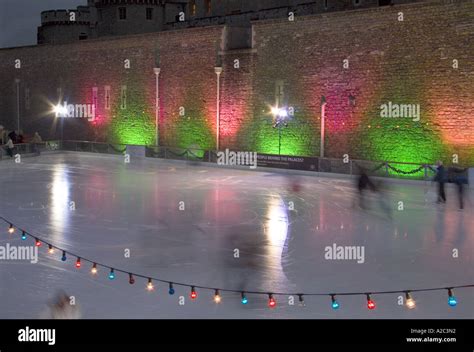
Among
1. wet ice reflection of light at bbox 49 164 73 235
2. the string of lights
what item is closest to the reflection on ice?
wet ice reflection of light at bbox 49 164 73 235

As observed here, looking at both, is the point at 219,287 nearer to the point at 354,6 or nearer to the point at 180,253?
the point at 180,253

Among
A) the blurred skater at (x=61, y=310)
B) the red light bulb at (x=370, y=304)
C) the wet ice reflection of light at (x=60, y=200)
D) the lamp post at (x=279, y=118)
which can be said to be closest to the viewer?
the blurred skater at (x=61, y=310)

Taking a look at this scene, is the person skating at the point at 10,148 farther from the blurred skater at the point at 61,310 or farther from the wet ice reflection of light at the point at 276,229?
the blurred skater at the point at 61,310

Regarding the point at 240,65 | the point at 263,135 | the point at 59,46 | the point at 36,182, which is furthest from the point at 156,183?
the point at 59,46

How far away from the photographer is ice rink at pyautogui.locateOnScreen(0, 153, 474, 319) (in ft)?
28.5

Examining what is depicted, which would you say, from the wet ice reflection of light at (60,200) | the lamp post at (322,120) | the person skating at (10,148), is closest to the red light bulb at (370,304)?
the wet ice reflection of light at (60,200)

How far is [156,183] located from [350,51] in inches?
351

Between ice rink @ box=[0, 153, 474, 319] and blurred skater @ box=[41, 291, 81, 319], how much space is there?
0.18 meters

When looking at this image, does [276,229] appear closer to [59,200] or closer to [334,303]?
[334,303]

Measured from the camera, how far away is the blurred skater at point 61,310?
7809 mm

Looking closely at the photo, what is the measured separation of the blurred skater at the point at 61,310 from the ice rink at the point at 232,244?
179mm

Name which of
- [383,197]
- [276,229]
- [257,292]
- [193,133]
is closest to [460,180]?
[383,197]

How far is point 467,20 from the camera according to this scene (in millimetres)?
21562

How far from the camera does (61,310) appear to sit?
791cm
